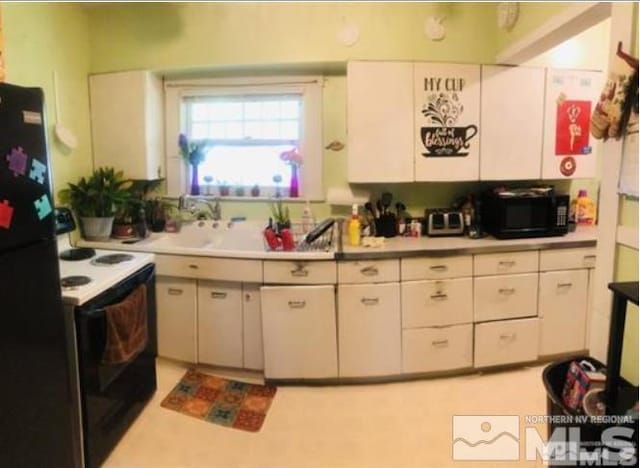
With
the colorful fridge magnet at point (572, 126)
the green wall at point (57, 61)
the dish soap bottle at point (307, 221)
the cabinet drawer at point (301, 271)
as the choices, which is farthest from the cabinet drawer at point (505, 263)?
the green wall at point (57, 61)

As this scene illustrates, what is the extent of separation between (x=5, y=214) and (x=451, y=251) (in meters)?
2.17

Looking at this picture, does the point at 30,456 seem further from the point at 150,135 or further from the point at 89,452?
the point at 150,135

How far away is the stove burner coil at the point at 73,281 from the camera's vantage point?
1.84 m

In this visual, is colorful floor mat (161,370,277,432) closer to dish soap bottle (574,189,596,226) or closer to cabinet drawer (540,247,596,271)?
cabinet drawer (540,247,596,271)

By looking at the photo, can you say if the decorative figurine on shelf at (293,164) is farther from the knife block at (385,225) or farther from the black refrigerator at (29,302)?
the black refrigerator at (29,302)

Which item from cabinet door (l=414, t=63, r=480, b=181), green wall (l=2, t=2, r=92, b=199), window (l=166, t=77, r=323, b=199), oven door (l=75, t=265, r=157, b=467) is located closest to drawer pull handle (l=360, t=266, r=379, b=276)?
cabinet door (l=414, t=63, r=480, b=181)

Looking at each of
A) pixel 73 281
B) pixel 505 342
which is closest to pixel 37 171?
pixel 73 281

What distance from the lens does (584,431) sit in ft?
4.13

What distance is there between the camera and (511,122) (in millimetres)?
2805

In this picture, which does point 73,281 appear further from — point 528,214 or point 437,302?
point 528,214

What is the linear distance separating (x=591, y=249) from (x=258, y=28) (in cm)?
262

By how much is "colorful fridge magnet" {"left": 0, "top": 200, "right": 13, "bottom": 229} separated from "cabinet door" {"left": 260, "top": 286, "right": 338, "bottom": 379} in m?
1.39

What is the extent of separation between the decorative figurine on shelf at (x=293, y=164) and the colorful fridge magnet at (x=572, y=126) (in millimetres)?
1784

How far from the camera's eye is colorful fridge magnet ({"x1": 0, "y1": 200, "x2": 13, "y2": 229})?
4.30 feet
